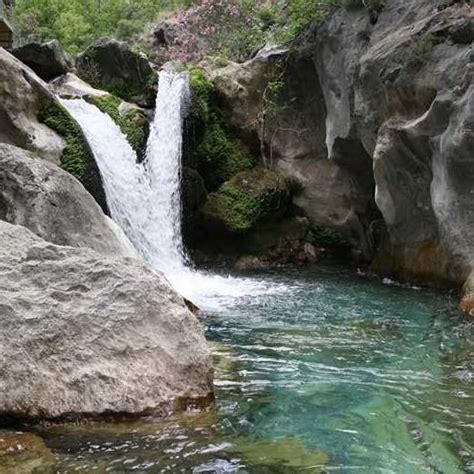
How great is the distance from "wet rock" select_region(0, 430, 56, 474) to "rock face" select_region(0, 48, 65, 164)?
7712 millimetres

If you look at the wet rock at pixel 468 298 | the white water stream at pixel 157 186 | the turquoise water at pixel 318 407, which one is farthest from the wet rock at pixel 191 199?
the wet rock at pixel 468 298

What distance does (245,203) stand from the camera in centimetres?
1602

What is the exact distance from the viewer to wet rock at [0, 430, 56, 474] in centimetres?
404

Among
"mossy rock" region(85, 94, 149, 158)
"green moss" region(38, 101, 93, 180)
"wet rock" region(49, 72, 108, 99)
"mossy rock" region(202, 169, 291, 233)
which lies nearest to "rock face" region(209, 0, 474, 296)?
"mossy rock" region(202, 169, 291, 233)

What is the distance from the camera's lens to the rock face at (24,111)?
11.2m

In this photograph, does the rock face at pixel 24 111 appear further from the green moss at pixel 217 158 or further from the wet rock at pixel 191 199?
the green moss at pixel 217 158

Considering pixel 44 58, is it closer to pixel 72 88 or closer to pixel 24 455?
pixel 72 88

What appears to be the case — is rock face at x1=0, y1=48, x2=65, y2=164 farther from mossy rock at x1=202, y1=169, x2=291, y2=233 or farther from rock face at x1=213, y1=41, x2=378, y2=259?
rock face at x1=213, y1=41, x2=378, y2=259

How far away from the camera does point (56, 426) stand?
4.78 meters

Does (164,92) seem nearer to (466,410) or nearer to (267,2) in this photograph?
(267,2)

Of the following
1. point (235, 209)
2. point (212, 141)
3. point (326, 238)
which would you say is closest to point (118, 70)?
point (212, 141)

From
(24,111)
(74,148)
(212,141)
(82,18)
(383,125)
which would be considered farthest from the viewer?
(82,18)

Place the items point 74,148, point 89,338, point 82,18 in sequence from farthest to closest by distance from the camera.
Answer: point 82,18
point 74,148
point 89,338

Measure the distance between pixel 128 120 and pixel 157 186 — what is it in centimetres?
171
